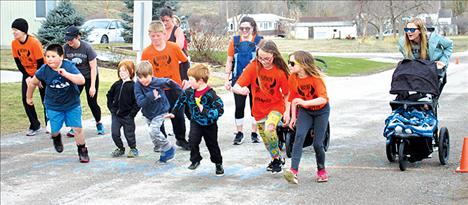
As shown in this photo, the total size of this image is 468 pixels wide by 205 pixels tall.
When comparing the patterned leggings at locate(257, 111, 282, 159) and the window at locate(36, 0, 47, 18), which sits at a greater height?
the window at locate(36, 0, 47, 18)

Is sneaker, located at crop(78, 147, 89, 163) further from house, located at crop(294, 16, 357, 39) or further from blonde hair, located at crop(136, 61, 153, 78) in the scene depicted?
house, located at crop(294, 16, 357, 39)

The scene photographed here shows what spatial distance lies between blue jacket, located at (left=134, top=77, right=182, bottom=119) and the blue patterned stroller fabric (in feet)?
8.85

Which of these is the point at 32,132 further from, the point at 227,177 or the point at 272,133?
the point at 272,133

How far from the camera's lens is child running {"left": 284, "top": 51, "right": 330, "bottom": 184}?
799 centimetres

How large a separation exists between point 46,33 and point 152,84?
1781 centimetres

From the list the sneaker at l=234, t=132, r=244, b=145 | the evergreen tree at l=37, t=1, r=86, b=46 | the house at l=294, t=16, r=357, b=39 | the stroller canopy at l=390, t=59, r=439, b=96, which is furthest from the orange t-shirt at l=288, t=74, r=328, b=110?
the house at l=294, t=16, r=357, b=39

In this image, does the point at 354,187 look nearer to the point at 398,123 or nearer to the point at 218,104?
the point at 398,123

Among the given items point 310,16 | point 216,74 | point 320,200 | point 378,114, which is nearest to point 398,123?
point 320,200

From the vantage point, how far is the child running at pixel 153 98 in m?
9.40

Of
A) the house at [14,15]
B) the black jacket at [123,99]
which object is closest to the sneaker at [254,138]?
the black jacket at [123,99]

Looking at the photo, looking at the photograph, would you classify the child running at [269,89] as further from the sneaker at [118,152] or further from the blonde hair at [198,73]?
the sneaker at [118,152]

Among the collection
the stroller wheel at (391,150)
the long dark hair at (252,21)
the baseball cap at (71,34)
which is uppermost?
the long dark hair at (252,21)

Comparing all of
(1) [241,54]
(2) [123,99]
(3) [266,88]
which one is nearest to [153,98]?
(2) [123,99]

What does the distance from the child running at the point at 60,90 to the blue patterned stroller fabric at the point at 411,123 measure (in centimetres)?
393
